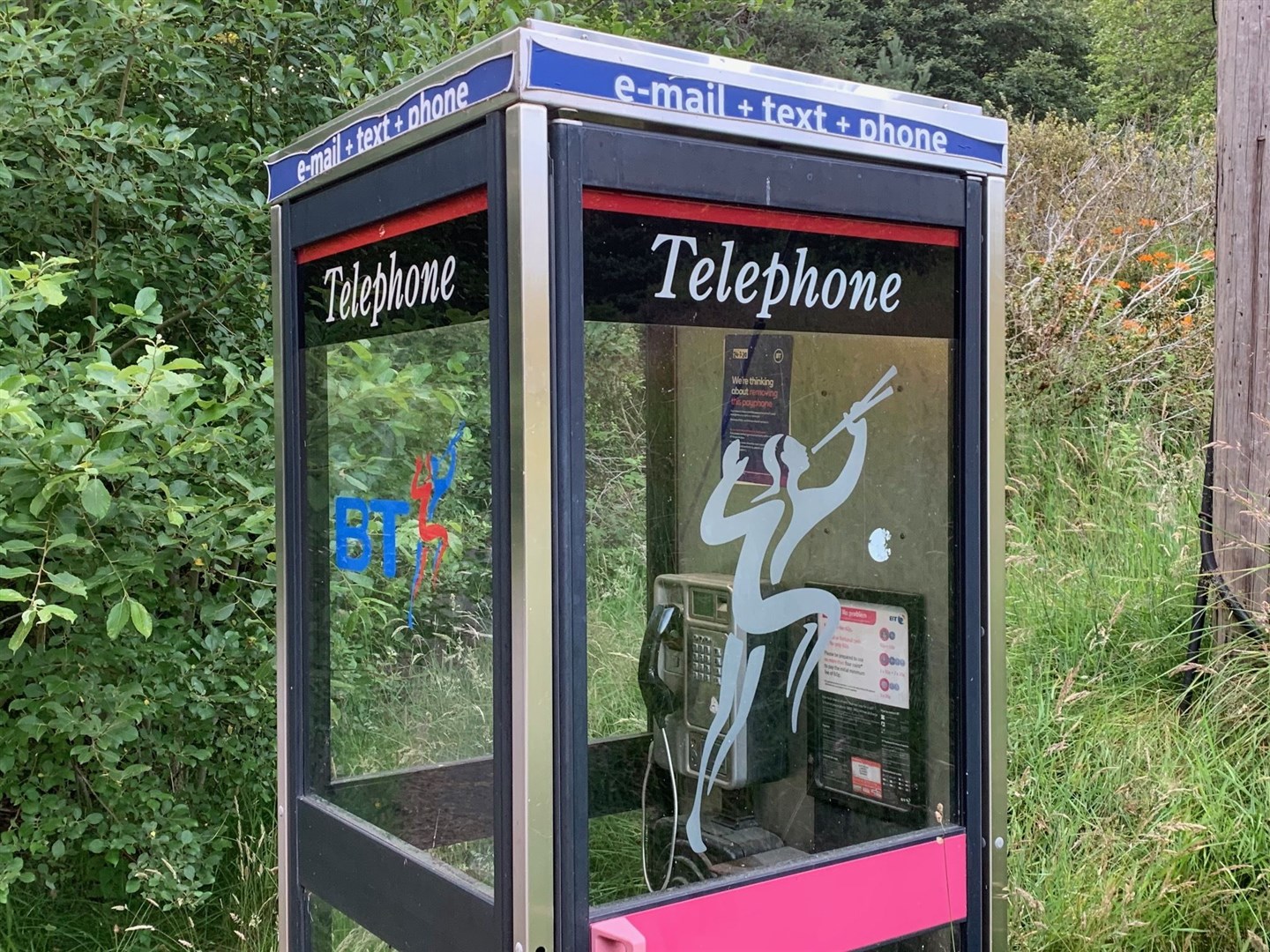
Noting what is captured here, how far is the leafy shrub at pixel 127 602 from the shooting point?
8.01 ft

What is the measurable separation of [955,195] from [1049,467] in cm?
291

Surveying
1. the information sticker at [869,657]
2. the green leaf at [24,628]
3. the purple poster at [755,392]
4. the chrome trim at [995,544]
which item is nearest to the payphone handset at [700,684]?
the information sticker at [869,657]

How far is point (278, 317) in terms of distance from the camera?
7.63 ft

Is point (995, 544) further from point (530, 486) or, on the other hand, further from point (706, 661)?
point (530, 486)

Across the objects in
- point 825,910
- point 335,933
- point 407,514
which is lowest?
point 335,933

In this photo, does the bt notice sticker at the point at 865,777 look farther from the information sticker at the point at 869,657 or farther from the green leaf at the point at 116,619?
the green leaf at the point at 116,619

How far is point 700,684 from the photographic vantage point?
236 cm

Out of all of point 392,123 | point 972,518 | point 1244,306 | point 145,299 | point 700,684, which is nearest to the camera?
point 392,123

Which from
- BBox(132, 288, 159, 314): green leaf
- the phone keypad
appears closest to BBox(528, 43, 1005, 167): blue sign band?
the phone keypad

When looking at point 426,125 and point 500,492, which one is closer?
point 500,492

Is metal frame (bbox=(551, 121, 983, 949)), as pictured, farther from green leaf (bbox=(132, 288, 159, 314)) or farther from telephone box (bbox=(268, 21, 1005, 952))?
green leaf (bbox=(132, 288, 159, 314))

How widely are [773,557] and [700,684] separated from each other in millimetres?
298

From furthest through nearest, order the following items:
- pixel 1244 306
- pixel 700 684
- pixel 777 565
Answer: pixel 1244 306 → pixel 700 684 → pixel 777 565

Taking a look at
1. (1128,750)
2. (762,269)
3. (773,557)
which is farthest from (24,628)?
(1128,750)
